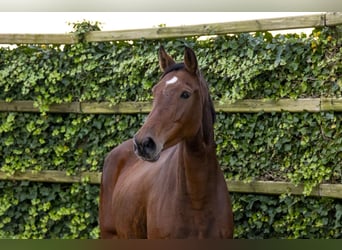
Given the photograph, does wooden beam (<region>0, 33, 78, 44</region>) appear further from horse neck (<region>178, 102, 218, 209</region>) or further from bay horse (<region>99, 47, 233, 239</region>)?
horse neck (<region>178, 102, 218, 209</region>)

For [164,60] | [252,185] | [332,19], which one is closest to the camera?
[164,60]

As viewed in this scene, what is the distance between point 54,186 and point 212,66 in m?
2.17

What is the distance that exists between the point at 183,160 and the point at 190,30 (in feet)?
5.93

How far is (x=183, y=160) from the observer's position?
3.75m

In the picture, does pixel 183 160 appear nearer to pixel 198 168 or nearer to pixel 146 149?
pixel 198 168

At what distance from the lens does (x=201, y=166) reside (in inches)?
145

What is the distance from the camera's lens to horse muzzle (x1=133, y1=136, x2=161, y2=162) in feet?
10.7

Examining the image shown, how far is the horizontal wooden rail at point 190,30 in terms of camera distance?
4545 millimetres

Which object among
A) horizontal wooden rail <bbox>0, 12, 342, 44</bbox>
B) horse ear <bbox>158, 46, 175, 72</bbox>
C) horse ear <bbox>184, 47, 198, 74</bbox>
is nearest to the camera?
horse ear <bbox>184, 47, 198, 74</bbox>

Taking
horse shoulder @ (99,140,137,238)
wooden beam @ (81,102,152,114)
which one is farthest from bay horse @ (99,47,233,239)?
wooden beam @ (81,102,152,114)

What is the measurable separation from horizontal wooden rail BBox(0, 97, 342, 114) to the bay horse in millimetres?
1054

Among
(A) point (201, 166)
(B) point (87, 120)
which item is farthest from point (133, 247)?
(B) point (87, 120)

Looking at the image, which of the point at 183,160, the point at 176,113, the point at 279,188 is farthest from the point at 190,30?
the point at 176,113
